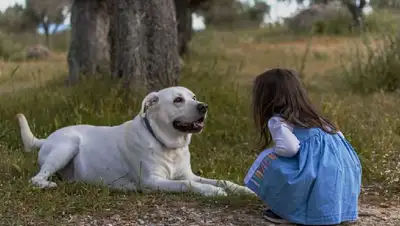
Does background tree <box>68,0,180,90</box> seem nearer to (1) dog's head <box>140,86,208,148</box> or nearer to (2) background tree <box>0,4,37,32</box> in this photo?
(1) dog's head <box>140,86,208,148</box>

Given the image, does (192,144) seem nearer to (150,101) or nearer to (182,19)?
(150,101)

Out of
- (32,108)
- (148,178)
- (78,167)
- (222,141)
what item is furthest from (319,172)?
(32,108)

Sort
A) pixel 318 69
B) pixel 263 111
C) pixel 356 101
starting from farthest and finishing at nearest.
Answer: pixel 318 69 → pixel 356 101 → pixel 263 111

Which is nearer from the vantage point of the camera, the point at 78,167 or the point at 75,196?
the point at 75,196

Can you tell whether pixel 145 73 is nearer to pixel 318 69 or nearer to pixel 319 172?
pixel 319 172

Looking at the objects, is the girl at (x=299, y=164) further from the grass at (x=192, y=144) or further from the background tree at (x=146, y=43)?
the background tree at (x=146, y=43)

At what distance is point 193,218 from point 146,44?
346cm

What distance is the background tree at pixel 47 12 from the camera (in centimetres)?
2833

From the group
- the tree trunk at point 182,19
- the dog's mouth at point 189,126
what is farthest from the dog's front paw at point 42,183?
the tree trunk at point 182,19

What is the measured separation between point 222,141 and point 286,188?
281cm

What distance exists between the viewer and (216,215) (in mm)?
4293

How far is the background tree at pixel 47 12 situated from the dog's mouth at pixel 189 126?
22990 millimetres

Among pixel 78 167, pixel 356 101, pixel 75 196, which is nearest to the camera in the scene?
pixel 75 196

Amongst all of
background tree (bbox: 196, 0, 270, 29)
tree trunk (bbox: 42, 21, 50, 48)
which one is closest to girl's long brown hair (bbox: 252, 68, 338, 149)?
tree trunk (bbox: 42, 21, 50, 48)
